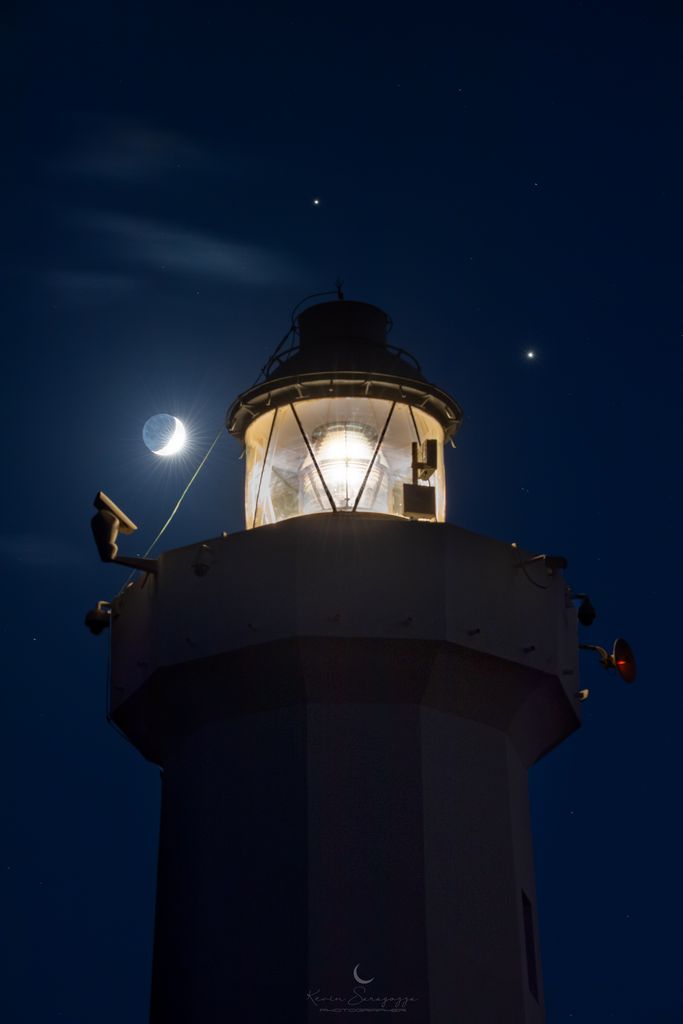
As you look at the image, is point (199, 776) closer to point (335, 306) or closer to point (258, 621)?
point (258, 621)

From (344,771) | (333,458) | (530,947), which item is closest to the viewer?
(344,771)

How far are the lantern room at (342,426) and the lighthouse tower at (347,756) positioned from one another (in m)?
0.10

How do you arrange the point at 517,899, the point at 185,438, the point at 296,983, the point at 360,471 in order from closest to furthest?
the point at 296,983 → the point at 517,899 → the point at 360,471 → the point at 185,438

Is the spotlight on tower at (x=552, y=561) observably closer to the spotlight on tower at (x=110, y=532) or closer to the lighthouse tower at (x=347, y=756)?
the lighthouse tower at (x=347, y=756)

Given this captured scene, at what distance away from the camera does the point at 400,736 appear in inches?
522

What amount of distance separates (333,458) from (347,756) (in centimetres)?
253

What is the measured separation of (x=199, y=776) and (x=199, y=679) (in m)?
0.74

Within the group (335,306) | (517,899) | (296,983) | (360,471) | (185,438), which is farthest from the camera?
(185,438)

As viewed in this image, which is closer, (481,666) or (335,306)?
(481,666)

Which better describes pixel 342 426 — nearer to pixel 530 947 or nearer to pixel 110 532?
pixel 110 532

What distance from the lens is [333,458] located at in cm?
1441

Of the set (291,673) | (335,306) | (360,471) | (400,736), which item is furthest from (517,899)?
(335,306)

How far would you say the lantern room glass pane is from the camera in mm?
14273

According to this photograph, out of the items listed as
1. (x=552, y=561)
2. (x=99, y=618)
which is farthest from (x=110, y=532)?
(x=552, y=561)
